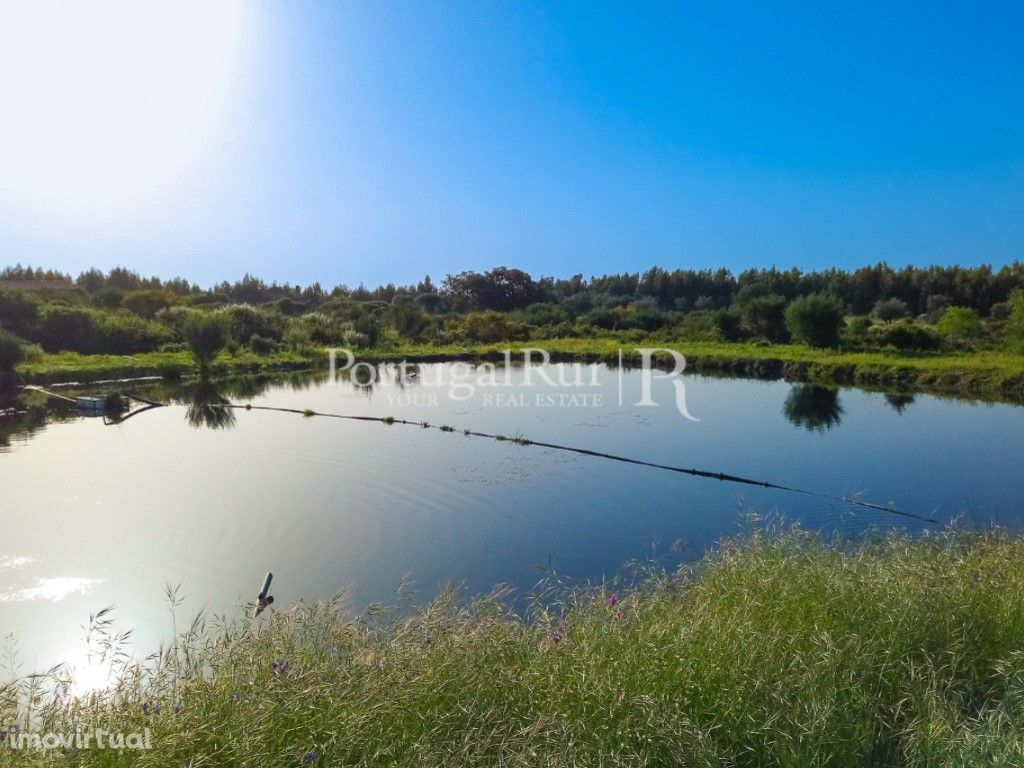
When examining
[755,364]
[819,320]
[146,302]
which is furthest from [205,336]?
[819,320]

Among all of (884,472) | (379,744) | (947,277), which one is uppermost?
(947,277)

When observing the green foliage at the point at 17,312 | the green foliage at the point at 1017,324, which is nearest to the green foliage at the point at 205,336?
the green foliage at the point at 17,312

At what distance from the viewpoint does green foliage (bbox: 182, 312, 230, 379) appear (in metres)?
18.5

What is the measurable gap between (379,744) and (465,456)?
6744 mm

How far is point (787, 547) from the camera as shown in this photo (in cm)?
421

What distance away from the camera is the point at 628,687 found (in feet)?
8.19

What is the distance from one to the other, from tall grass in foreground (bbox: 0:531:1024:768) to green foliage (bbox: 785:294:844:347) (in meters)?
19.7

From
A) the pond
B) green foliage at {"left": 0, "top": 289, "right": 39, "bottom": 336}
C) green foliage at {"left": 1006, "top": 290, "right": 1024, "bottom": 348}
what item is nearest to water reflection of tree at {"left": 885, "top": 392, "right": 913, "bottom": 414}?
the pond

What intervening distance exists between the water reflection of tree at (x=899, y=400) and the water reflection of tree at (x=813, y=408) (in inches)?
36.0

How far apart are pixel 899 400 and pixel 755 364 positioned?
6704 millimetres

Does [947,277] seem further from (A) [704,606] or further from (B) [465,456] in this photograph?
(A) [704,606]

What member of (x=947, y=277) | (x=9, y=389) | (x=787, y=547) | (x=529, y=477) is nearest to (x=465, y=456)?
(x=529, y=477)

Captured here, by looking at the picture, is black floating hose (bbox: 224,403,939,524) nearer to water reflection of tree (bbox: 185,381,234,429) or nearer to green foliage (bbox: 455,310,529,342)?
water reflection of tree (bbox: 185,381,234,429)

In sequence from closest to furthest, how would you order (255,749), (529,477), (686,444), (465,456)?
(255,749) → (529,477) → (465,456) → (686,444)
